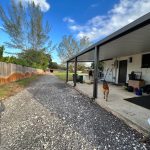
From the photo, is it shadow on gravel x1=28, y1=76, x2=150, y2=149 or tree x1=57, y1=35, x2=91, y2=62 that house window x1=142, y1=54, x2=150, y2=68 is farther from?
tree x1=57, y1=35, x2=91, y2=62

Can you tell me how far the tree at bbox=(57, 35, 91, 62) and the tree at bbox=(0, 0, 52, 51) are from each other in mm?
4763

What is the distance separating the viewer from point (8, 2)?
20375 millimetres

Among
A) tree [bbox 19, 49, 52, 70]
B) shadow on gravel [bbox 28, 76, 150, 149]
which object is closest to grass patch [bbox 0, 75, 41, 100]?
shadow on gravel [bbox 28, 76, 150, 149]

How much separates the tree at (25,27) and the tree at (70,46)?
4.76m

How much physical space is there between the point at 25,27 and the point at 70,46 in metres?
9.89

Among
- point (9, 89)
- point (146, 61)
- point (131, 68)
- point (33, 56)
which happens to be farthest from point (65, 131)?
point (33, 56)

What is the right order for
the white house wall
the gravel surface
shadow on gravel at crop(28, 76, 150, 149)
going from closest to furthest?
the gravel surface
shadow on gravel at crop(28, 76, 150, 149)
the white house wall

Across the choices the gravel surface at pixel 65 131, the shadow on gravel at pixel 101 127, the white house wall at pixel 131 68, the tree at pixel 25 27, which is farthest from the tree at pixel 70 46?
the gravel surface at pixel 65 131

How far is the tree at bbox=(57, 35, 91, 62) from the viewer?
29016 millimetres

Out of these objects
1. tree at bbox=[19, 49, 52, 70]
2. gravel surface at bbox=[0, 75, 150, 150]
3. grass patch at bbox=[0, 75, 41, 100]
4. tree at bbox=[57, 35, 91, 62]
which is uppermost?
tree at bbox=[57, 35, 91, 62]

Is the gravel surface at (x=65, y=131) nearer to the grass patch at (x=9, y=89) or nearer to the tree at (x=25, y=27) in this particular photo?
the grass patch at (x=9, y=89)

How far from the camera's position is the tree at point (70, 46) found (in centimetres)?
2902

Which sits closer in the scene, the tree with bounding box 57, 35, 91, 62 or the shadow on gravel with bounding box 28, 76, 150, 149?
the shadow on gravel with bounding box 28, 76, 150, 149

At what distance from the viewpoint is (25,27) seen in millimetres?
22266
